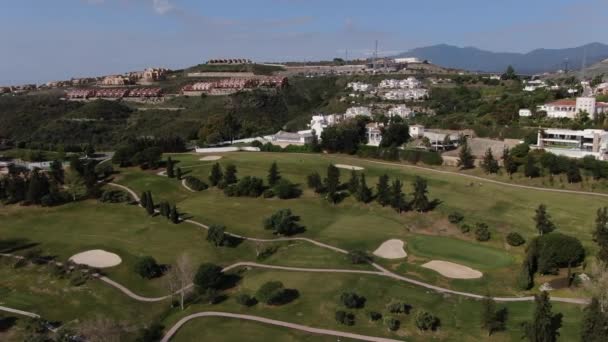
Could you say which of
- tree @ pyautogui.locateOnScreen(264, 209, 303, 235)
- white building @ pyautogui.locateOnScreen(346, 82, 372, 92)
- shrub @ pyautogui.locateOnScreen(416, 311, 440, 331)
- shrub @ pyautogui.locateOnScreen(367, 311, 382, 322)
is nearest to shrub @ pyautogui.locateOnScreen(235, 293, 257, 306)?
shrub @ pyautogui.locateOnScreen(367, 311, 382, 322)

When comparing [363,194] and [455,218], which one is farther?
[363,194]

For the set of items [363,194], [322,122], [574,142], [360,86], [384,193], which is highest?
[360,86]

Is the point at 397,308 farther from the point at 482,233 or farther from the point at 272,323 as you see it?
the point at 482,233

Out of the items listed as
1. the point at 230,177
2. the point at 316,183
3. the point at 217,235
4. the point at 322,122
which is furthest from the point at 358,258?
the point at 322,122

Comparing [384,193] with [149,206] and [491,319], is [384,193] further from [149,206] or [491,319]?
[149,206]

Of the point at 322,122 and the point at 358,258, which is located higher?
the point at 322,122

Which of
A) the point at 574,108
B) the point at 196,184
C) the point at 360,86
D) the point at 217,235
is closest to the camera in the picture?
the point at 217,235

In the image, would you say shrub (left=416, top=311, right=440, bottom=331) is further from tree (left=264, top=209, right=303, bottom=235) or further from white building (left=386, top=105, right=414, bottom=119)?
white building (left=386, top=105, right=414, bottom=119)

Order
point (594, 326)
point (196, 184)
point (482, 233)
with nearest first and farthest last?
point (594, 326), point (482, 233), point (196, 184)
